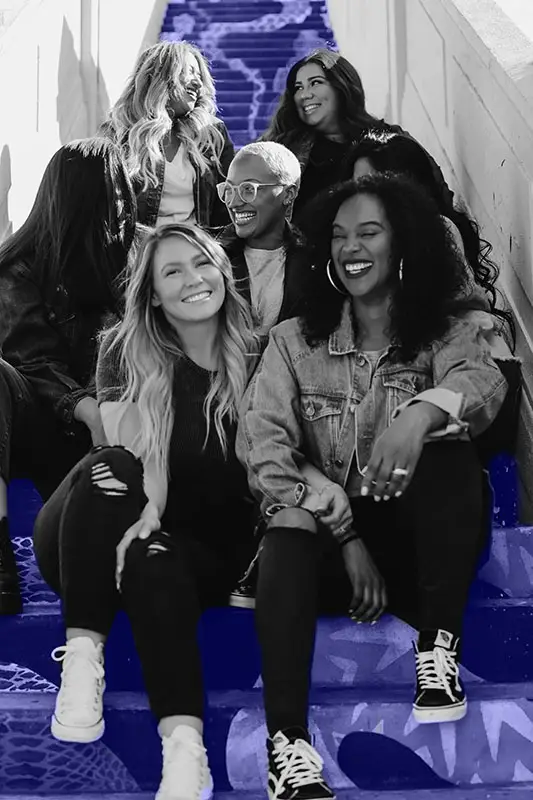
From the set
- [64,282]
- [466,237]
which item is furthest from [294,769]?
[466,237]

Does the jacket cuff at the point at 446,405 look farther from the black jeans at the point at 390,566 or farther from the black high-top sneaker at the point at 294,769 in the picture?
the black high-top sneaker at the point at 294,769

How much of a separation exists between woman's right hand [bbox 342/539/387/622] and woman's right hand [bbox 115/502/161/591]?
1.15 ft

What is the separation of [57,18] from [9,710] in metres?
4.18

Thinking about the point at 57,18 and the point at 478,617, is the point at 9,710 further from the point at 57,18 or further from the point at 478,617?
the point at 57,18

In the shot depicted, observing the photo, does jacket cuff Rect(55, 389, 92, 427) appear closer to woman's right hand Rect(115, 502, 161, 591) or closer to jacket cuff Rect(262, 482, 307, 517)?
woman's right hand Rect(115, 502, 161, 591)

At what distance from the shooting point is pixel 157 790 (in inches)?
79.6

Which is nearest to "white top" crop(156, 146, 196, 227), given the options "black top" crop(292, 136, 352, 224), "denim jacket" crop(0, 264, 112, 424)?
"black top" crop(292, 136, 352, 224)

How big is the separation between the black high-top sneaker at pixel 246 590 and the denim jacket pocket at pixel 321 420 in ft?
0.81

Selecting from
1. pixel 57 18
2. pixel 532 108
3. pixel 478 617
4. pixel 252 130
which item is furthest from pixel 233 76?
pixel 478 617

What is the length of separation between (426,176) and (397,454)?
1306mm

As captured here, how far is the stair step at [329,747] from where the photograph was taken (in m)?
1.98

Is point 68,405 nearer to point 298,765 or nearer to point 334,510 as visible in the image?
point 334,510

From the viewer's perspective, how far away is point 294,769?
1838mm

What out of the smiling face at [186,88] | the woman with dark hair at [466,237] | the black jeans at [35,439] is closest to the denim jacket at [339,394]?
the woman with dark hair at [466,237]
